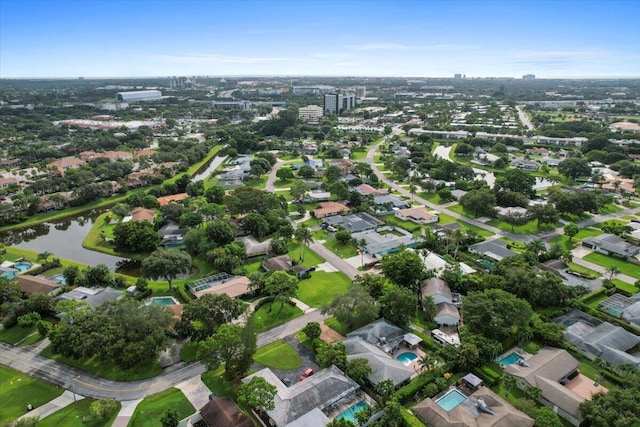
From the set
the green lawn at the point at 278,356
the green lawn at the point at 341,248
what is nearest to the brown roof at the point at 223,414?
the green lawn at the point at 278,356

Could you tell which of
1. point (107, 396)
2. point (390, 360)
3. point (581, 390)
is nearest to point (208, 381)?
point (107, 396)

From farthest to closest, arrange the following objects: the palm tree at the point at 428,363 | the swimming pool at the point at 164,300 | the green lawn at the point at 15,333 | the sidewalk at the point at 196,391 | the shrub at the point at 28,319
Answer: the swimming pool at the point at 164,300 < the shrub at the point at 28,319 < the green lawn at the point at 15,333 < the palm tree at the point at 428,363 < the sidewalk at the point at 196,391

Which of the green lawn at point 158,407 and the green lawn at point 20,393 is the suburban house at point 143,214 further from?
the green lawn at point 158,407

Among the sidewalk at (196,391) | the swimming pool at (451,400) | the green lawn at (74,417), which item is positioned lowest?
the green lawn at (74,417)

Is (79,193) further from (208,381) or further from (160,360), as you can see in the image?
(208,381)

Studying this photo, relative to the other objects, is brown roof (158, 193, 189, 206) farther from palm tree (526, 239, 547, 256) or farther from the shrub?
palm tree (526, 239, 547, 256)

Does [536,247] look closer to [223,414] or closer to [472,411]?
[472,411]
